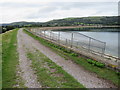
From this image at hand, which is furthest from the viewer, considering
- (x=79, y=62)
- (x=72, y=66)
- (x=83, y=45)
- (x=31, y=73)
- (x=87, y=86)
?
(x=83, y=45)

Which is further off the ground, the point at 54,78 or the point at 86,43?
the point at 86,43

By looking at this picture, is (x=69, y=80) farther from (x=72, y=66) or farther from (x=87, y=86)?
(x=72, y=66)

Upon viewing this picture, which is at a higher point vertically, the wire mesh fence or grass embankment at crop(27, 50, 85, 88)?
the wire mesh fence

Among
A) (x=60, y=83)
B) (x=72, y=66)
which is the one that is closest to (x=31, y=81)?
(x=60, y=83)

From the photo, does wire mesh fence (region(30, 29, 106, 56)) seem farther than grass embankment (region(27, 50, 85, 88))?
Yes

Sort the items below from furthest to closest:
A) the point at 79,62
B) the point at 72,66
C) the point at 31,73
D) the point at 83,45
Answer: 1. the point at 83,45
2. the point at 79,62
3. the point at 72,66
4. the point at 31,73

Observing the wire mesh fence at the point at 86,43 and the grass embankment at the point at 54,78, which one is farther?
the wire mesh fence at the point at 86,43

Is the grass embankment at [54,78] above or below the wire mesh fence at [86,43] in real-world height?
below

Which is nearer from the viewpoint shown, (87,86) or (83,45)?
(87,86)

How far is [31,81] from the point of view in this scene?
615 cm

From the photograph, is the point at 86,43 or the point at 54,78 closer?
the point at 54,78

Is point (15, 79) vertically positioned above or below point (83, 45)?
below

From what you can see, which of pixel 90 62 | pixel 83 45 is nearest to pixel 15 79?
pixel 90 62

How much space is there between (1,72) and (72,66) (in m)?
4.59
